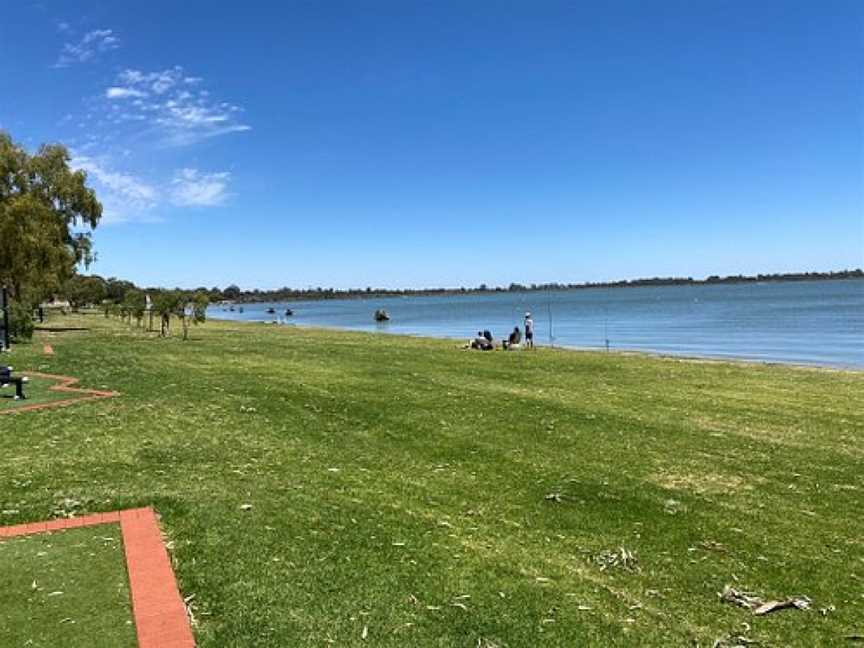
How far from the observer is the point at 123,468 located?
8539 millimetres

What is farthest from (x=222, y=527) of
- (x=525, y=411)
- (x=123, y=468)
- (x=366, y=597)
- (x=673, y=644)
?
(x=525, y=411)

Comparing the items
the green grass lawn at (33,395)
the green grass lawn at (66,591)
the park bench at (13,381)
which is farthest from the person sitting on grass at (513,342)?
the green grass lawn at (66,591)

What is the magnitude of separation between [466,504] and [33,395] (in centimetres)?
940

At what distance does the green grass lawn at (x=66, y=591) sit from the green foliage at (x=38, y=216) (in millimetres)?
30810

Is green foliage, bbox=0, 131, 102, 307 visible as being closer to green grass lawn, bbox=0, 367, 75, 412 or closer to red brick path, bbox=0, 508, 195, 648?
green grass lawn, bbox=0, 367, 75, 412

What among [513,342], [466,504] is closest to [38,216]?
[513,342]

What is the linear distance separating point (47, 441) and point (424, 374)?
34.7ft

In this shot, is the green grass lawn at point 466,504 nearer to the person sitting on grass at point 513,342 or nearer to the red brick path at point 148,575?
the red brick path at point 148,575

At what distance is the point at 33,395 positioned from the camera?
13.6m

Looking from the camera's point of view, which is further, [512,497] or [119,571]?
[512,497]

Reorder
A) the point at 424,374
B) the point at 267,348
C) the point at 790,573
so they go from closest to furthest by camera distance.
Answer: the point at 790,573 → the point at 424,374 → the point at 267,348

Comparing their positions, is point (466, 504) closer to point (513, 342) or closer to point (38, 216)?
point (513, 342)

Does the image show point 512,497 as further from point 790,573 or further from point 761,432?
point 761,432

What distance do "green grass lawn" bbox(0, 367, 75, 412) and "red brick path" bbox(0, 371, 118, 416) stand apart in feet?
0.54
